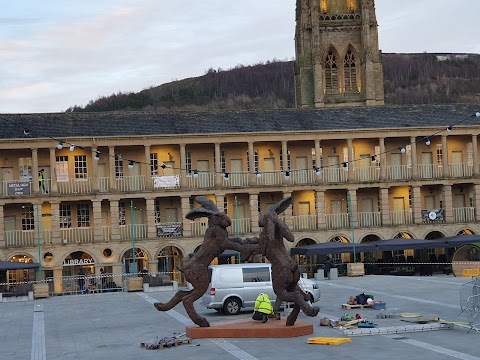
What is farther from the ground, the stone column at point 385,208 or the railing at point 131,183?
the railing at point 131,183

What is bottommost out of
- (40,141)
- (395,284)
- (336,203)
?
(395,284)

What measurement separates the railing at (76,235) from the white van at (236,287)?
26172 mm

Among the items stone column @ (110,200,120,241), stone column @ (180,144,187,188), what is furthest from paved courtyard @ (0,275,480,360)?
stone column @ (180,144,187,188)

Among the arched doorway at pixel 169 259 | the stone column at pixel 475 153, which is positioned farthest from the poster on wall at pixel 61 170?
the stone column at pixel 475 153

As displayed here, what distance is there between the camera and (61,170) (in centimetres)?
5825

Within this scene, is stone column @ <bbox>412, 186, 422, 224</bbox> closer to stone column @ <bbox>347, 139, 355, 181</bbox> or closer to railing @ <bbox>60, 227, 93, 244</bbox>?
stone column @ <bbox>347, 139, 355, 181</bbox>

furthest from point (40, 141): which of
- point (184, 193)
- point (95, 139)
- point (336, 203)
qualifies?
point (336, 203)

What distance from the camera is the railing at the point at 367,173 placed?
6173 centimetres

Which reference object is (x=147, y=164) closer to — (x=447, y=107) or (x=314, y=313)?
(x=447, y=107)

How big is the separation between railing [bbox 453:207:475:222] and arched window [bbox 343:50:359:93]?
21518 mm

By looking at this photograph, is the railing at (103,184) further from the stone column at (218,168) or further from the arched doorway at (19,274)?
the stone column at (218,168)

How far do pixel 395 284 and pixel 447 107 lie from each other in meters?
25.2

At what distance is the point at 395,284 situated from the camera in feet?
144

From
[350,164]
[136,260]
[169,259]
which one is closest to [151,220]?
[136,260]
